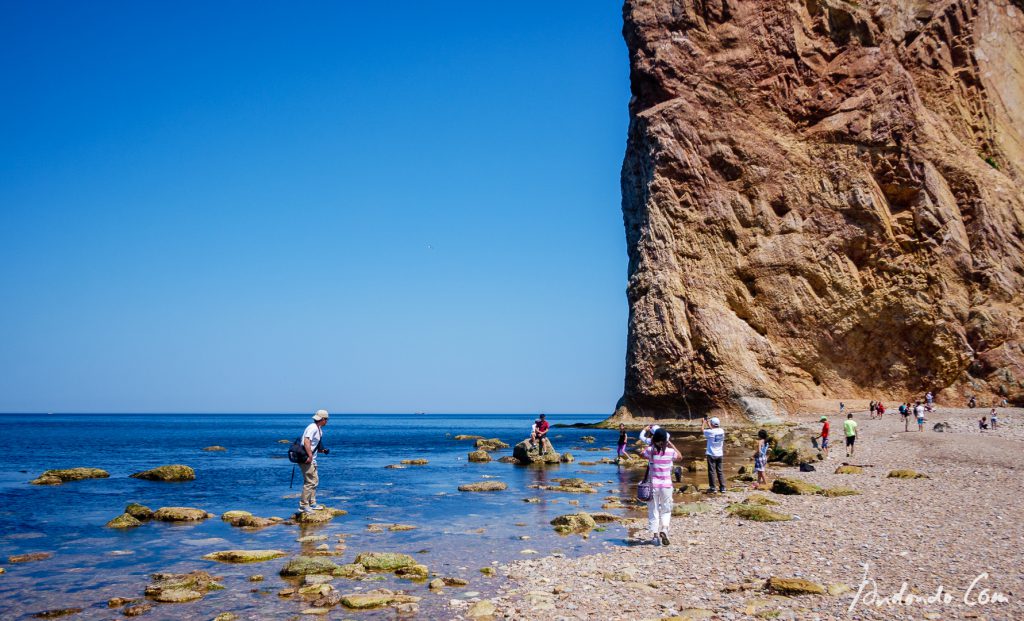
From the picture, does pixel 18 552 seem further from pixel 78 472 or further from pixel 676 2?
pixel 676 2

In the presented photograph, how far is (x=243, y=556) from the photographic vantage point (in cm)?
1377

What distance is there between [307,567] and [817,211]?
65694mm

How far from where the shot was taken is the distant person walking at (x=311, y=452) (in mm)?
17734

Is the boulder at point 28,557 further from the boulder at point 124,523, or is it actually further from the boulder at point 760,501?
the boulder at point 760,501

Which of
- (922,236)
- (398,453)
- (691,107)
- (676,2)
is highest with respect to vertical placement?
(676,2)

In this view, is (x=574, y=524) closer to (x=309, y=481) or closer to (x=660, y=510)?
(x=660, y=510)

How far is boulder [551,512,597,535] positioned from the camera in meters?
16.4

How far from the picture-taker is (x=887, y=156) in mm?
66750

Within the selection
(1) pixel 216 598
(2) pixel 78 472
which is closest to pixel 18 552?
(1) pixel 216 598

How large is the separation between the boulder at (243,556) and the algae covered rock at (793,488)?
15.0 m

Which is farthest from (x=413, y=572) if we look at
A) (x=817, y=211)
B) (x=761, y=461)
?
(x=817, y=211)

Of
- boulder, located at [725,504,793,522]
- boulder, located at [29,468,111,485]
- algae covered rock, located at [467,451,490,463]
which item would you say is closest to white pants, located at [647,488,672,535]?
boulder, located at [725,504,793,522]

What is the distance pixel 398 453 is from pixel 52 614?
142ft

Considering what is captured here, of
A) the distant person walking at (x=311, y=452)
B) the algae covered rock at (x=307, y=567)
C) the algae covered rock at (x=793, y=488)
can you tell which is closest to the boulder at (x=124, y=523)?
the distant person walking at (x=311, y=452)
